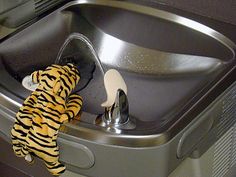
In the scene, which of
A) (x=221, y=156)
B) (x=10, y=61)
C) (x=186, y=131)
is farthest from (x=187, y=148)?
(x=10, y=61)

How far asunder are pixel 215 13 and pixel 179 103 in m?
0.26

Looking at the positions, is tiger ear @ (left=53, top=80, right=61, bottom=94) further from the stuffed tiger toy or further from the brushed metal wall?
the brushed metal wall

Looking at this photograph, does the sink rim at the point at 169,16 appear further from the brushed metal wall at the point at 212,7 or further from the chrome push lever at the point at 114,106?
the chrome push lever at the point at 114,106

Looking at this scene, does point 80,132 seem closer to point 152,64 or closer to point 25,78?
point 25,78

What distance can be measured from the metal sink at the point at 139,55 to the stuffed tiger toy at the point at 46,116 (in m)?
0.03

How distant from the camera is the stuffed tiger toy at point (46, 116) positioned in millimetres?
1063

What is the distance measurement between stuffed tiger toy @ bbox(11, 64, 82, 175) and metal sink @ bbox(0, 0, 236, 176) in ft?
0.11

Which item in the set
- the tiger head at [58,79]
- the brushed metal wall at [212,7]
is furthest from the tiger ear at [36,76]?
the brushed metal wall at [212,7]

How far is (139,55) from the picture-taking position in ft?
4.46

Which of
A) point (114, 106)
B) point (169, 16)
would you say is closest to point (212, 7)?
point (169, 16)

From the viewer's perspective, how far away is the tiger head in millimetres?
1112

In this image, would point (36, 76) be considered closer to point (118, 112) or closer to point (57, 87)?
point (57, 87)

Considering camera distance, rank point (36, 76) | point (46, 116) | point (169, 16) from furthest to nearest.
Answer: point (169, 16) < point (36, 76) < point (46, 116)

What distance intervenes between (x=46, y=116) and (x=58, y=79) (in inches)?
3.8
